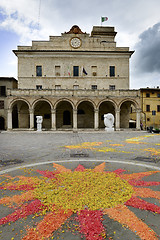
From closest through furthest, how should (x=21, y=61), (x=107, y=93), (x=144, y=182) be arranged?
(x=144, y=182) < (x=107, y=93) < (x=21, y=61)

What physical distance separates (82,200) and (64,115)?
2620 centimetres

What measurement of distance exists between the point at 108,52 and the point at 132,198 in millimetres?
29989

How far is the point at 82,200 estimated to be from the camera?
3463mm

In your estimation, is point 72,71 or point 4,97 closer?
point 4,97

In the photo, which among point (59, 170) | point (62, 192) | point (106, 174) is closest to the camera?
point (62, 192)

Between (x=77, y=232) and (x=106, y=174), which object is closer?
(x=77, y=232)

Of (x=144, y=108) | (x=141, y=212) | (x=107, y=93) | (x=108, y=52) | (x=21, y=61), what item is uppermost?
(x=108, y=52)

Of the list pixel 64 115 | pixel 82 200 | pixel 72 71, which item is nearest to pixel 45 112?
pixel 64 115

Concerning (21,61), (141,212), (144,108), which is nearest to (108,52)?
(144,108)

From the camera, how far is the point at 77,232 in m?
2.56

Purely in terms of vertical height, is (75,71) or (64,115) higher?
(75,71)

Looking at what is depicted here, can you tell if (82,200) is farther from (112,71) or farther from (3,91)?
(3,91)

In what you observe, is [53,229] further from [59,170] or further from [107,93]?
[107,93]

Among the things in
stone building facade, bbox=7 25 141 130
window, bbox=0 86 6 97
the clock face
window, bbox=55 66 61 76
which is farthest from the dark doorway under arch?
the clock face
